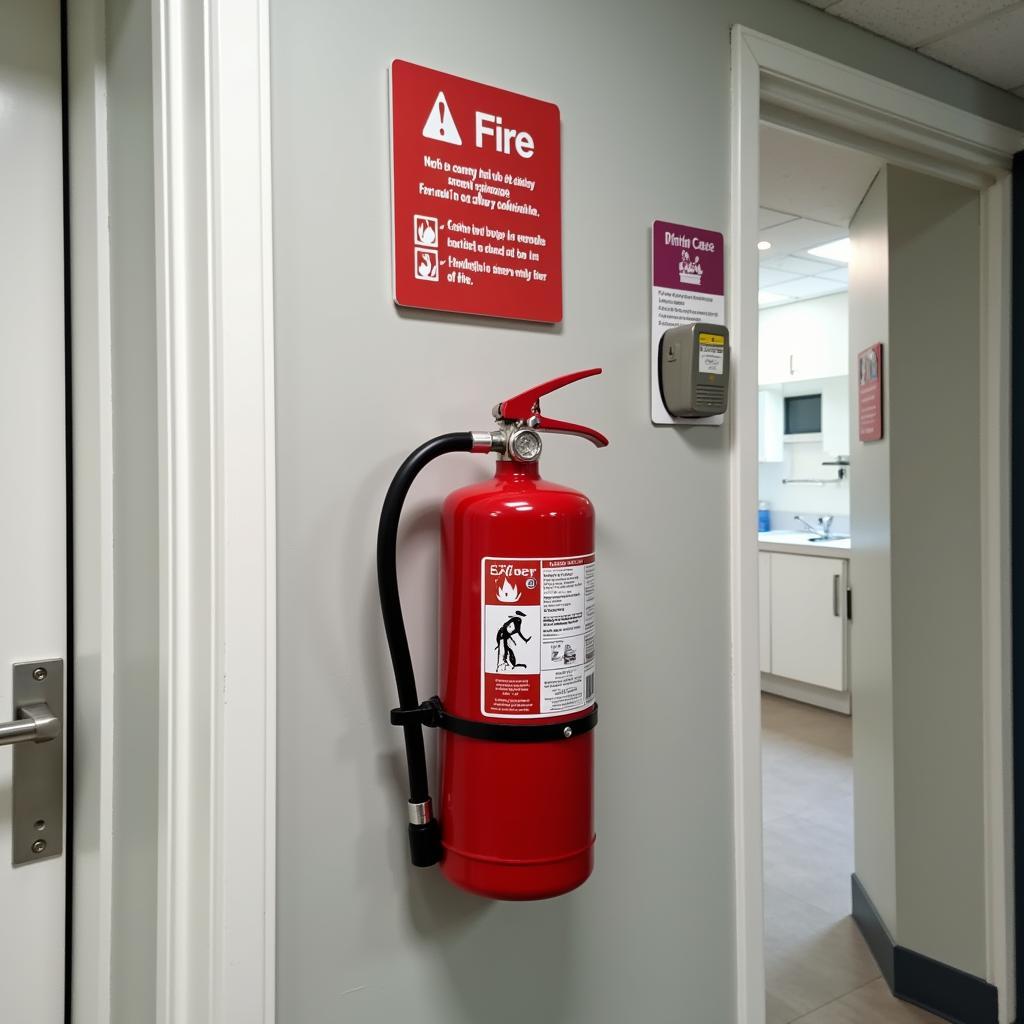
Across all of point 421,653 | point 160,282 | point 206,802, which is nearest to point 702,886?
point 421,653

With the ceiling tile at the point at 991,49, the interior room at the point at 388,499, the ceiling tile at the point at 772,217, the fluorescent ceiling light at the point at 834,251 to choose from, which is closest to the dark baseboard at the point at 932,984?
the interior room at the point at 388,499

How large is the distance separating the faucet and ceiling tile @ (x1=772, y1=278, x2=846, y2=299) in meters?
1.42

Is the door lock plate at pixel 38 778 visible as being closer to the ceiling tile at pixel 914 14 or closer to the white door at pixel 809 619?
the ceiling tile at pixel 914 14

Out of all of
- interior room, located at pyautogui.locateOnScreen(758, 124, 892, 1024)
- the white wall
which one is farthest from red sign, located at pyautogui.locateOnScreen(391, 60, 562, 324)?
the white wall

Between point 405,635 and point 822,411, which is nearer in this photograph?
point 405,635

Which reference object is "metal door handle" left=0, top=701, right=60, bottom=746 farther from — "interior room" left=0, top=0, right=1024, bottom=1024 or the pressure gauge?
the pressure gauge

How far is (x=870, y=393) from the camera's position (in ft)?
7.17

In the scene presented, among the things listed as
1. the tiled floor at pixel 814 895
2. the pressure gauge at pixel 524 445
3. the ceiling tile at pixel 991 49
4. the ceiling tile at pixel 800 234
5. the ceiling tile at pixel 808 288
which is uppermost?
the ceiling tile at pixel 808 288

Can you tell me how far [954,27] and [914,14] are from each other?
123 mm

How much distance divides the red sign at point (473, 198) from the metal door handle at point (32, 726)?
707 millimetres

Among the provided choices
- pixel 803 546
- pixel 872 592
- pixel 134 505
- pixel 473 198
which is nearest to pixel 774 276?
pixel 803 546

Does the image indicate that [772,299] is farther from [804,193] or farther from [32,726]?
[32,726]

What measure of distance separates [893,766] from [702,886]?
109cm

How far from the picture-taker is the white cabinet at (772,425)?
5.24 metres
